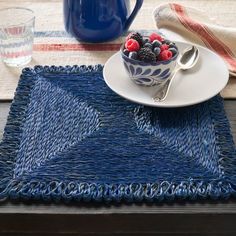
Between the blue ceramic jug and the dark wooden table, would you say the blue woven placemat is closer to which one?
the dark wooden table

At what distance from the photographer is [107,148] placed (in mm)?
Answer: 508

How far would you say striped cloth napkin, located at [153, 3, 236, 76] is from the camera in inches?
28.1

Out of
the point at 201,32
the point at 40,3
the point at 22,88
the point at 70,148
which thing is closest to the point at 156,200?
the point at 70,148

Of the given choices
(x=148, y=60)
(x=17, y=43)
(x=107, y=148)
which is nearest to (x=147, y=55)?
(x=148, y=60)

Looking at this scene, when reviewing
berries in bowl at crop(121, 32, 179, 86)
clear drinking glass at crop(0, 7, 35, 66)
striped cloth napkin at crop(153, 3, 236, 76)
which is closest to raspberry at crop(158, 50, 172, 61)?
berries in bowl at crop(121, 32, 179, 86)

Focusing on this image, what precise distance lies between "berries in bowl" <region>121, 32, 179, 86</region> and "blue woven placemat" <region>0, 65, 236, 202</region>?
0.04 meters

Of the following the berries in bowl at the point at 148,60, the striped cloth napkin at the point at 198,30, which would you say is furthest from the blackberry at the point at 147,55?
the striped cloth napkin at the point at 198,30

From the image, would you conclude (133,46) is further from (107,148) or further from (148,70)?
(107,148)

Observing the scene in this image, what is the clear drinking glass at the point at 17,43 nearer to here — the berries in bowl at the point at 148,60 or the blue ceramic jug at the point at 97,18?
the blue ceramic jug at the point at 97,18

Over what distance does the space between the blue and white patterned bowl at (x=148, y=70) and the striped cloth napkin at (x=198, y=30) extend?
5.0 inches

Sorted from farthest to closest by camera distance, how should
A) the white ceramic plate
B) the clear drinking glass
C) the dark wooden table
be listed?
the clear drinking glass → the white ceramic plate → the dark wooden table

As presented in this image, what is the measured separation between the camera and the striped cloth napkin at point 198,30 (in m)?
0.71
